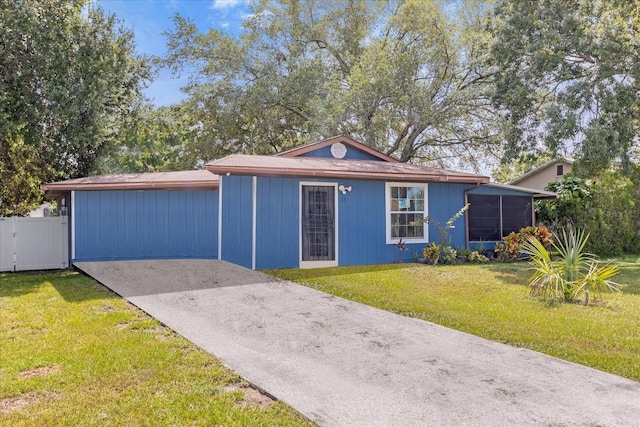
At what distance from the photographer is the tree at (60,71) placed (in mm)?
10930

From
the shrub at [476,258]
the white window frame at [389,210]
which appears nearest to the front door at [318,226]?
the white window frame at [389,210]

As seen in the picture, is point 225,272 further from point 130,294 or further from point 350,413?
point 350,413

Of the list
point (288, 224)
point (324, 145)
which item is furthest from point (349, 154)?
point (288, 224)

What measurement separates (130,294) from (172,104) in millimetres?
14626

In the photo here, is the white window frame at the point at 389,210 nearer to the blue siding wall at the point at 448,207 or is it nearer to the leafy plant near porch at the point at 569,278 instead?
the blue siding wall at the point at 448,207

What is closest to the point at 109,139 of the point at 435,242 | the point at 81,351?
the point at 435,242

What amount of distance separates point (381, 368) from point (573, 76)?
1182cm

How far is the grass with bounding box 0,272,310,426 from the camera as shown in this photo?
9.26 ft

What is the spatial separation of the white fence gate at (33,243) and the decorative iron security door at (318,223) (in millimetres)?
6397

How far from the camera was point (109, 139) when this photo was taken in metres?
13.5

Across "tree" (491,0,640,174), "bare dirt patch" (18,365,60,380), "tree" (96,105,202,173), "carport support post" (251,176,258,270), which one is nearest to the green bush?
"tree" (491,0,640,174)

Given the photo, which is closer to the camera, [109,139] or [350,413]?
[350,413]

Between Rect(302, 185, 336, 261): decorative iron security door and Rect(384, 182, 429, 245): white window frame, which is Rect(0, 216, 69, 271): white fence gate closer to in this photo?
→ Rect(302, 185, 336, 261): decorative iron security door

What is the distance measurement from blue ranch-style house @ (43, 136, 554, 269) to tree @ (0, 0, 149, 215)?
2075 millimetres
